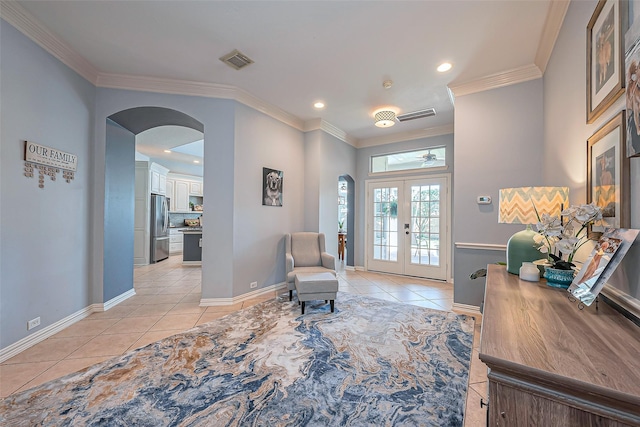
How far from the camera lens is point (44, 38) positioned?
2412 millimetres

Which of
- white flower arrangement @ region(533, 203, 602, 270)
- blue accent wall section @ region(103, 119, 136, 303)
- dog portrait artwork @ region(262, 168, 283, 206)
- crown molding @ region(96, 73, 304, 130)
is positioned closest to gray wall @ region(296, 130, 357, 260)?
dog portrait artwork @ region(262, 168, 283, 206)

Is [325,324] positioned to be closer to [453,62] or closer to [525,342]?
[525,342]

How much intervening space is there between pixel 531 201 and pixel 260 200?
3.14 metres

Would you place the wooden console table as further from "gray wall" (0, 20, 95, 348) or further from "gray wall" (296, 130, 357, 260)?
"gray wall" (296, 130, 357, 260)

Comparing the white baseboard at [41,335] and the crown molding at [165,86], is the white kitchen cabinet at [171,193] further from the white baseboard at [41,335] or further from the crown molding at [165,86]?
the white baseboard at [41,335]

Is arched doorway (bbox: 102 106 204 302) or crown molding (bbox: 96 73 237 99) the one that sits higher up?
crown molding (bbox: 96 73 237 99)

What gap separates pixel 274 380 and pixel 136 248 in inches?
230

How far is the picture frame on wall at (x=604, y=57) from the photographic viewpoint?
4.00 feet

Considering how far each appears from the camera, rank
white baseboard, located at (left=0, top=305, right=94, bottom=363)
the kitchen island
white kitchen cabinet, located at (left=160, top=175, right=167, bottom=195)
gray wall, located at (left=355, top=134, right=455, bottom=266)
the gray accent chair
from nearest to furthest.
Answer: white baseboard, located at (left=0, top=305, right=94, bottom=363), the gray accent chair, gray wall, located at (left=355, top=134, right=455, bottom=266), the kitchen island, white kitchen cabinet, located at (left=160, top=175, right=167, bottom=195)

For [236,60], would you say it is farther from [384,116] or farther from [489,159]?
[489,159]

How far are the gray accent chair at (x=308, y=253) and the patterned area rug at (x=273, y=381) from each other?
1.14 metres

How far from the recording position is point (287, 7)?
213cm

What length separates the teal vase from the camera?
1.36m

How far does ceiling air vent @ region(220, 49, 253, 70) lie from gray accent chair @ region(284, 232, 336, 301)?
2349mm
